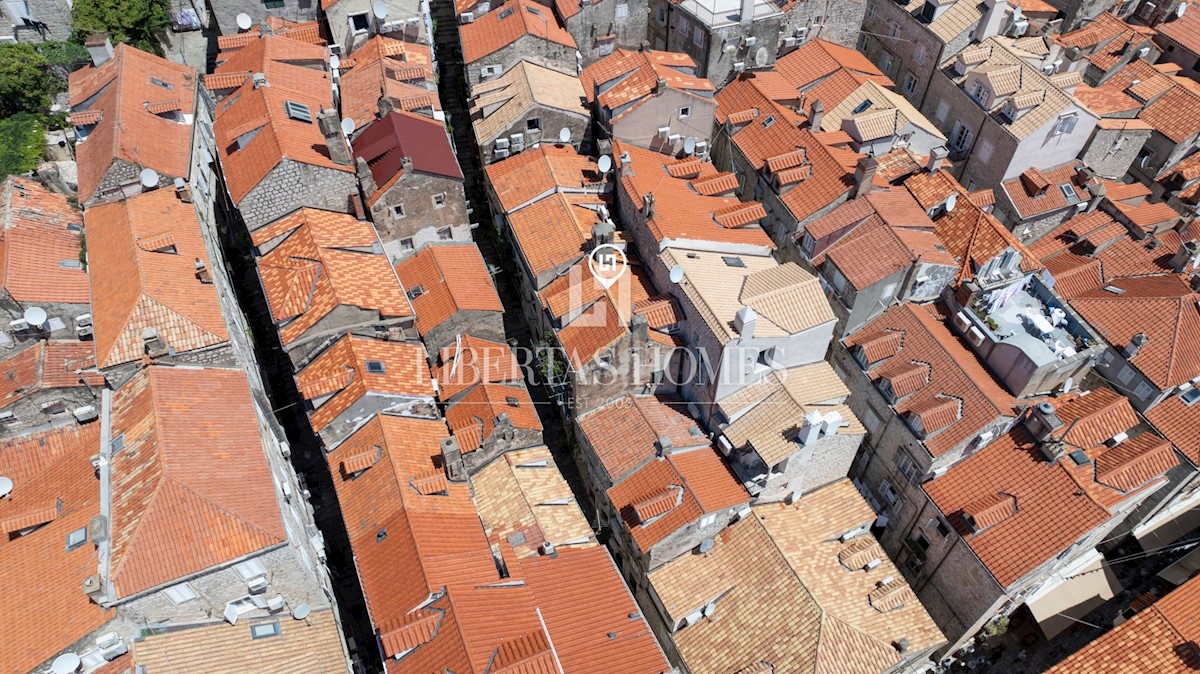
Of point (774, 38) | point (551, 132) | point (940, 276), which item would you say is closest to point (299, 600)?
point (551, 132)

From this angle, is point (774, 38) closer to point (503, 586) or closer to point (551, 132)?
point (551, 132)

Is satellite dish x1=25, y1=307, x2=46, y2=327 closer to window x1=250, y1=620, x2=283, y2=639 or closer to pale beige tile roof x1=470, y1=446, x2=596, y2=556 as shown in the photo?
window x1=250, y1=620, x2=283, y2=639

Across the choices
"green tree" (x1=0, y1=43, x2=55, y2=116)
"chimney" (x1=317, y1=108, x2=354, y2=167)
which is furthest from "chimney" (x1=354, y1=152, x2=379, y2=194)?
"green tree" (x1=0, y1=43, x2=55, y2=116)

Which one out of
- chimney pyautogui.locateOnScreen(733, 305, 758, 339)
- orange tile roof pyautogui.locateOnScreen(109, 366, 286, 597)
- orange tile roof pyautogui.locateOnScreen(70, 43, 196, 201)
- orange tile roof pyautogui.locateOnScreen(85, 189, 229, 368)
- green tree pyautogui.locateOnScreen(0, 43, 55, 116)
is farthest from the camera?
green tree pyautogui.locateOnScreen(0, 43, 55, 116)

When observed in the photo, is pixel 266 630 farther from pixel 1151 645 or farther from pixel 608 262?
pixel 1151 645

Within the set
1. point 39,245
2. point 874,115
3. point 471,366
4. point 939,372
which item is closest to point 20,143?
point 39,245

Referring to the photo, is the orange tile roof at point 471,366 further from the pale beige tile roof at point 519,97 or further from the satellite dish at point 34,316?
the satellite dish at point 34,316
